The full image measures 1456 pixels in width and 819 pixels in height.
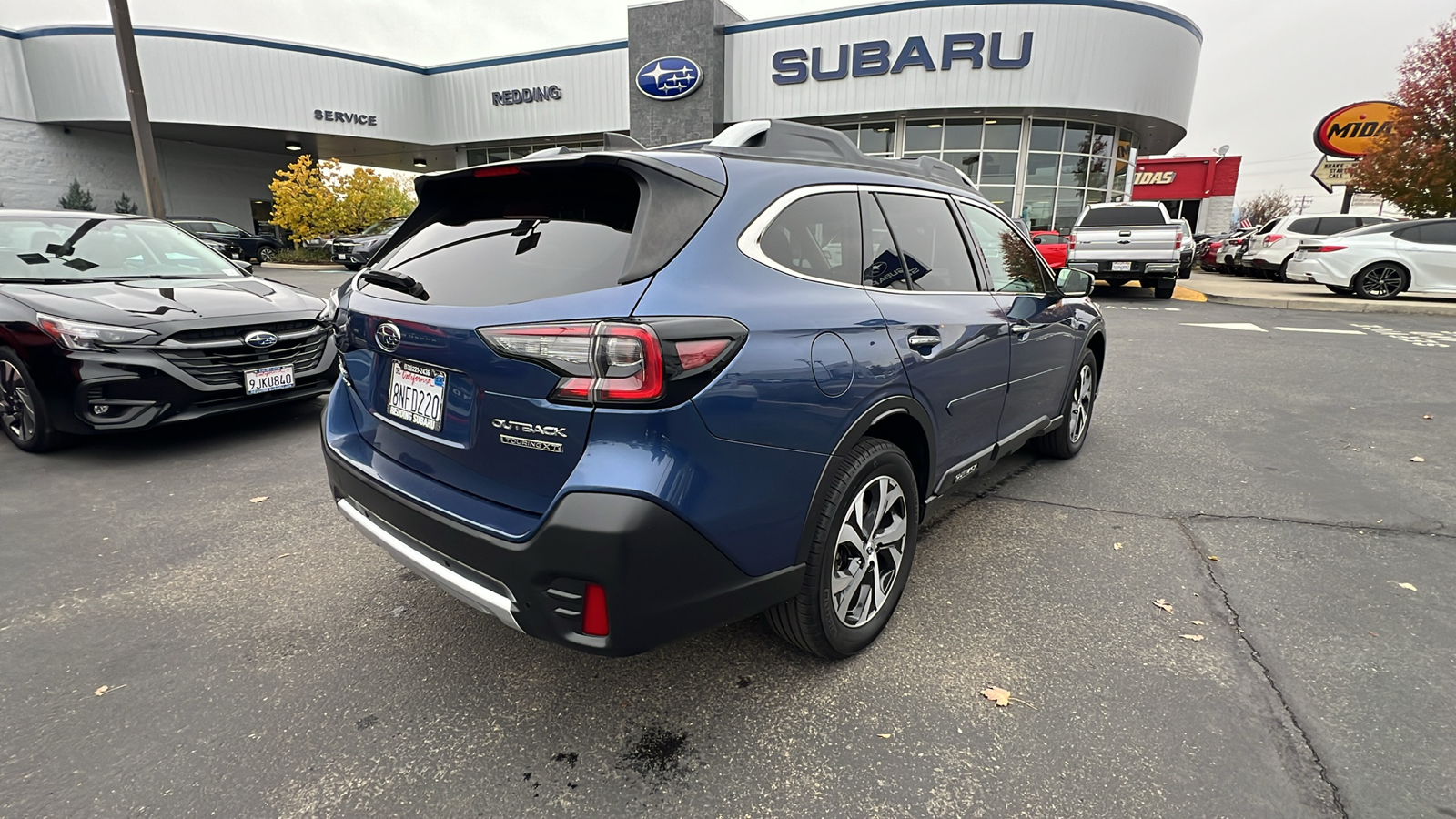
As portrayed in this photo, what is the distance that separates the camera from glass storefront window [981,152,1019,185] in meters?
22.8

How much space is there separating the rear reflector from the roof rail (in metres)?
1.49

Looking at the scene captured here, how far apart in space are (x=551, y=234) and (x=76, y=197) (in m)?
36.7

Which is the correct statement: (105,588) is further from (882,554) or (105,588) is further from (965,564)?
(965,564)

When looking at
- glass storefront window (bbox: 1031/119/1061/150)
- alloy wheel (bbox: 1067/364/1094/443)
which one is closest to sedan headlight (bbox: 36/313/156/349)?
alloy wheel (bbox: 1067/364/1094/443)

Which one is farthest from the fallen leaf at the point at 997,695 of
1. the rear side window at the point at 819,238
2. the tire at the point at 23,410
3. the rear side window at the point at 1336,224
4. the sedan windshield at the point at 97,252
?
the rear side window at the point at 1336,224

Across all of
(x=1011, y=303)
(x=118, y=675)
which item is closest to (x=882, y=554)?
(x=1011, y=303)

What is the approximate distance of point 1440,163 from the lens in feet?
57.8

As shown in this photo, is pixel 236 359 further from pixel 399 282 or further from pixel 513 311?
pixel 513 311

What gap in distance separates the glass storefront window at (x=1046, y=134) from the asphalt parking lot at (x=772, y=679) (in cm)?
2141

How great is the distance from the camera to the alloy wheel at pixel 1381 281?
14.3 meters

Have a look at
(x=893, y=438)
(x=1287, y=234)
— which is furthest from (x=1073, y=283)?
(x=1287, y=234)

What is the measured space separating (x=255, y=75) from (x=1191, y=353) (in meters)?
32.0

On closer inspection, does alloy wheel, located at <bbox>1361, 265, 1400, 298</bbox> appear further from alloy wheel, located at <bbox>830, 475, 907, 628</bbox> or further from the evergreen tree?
the evergreen tree

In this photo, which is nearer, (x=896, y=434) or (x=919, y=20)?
(x=896, y=434)
